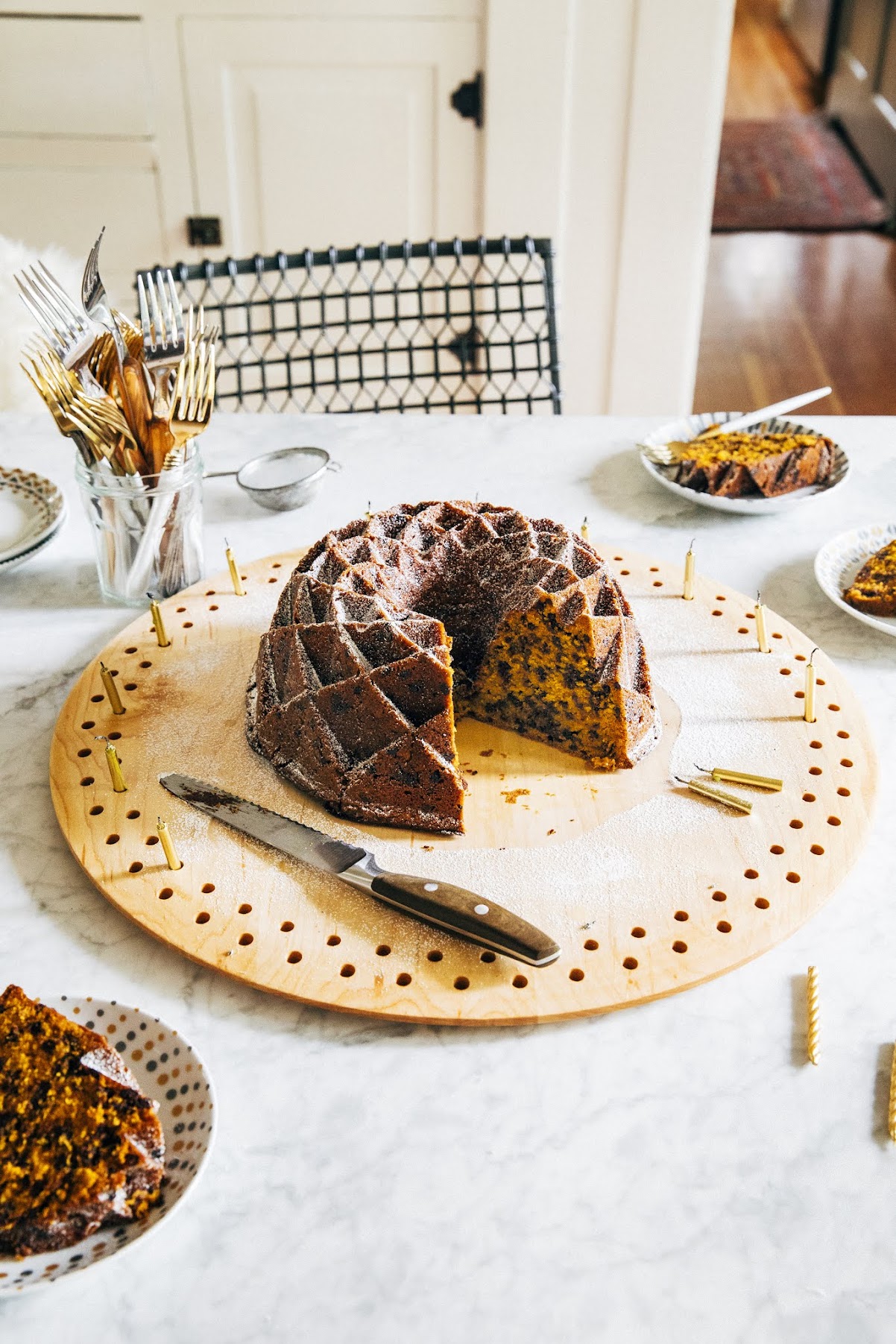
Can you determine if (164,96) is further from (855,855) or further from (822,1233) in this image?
(822,1233)

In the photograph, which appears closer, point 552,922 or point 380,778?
point 552,922

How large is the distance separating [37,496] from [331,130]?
1.81 m

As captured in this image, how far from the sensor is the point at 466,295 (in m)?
3.26

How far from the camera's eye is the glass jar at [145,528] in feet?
4.60

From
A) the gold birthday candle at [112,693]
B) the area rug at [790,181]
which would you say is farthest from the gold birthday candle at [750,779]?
the area rug at [790,181]

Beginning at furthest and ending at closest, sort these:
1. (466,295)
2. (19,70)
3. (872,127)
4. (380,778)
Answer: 1. (872,127)
2. (466,295)
3. (19,70)
4. (380,778)

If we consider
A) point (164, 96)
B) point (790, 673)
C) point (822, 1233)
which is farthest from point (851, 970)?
point (164, 96)

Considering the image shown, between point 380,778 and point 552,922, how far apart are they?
9.5 inches

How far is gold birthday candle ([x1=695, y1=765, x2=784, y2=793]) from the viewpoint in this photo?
1175 millimetres

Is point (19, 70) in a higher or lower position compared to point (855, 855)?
higher

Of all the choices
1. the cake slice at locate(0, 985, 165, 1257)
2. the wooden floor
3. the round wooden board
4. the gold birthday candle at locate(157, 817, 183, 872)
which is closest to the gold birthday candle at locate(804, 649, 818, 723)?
the round wooden board

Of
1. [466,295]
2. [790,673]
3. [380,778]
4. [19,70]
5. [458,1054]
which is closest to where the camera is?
Answer: [458,1054]

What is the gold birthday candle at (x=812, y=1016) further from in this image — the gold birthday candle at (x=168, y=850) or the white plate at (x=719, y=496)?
the white plate at (x=719, y=496)

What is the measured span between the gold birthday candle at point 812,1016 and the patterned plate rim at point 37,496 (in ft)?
3.74
